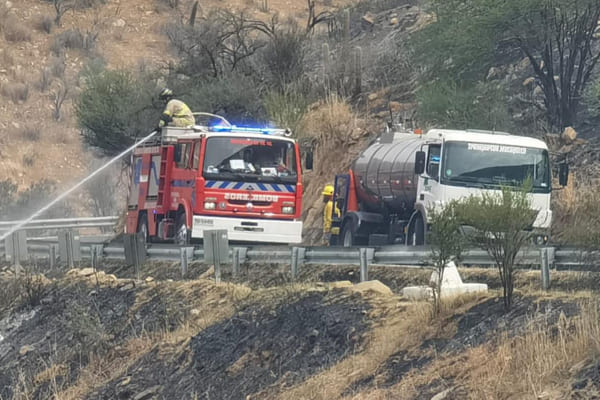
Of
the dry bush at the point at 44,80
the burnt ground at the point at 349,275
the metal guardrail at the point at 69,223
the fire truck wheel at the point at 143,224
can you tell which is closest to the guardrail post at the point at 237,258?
the burnt ground at the point at 349,275

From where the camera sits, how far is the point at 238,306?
17781mm

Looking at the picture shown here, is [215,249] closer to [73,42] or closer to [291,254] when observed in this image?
[291,254]

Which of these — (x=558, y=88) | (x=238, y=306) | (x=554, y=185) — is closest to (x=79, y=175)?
(x=558, y=88)

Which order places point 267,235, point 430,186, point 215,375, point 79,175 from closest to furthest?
point 215,375 → point 430,186 → point 267,235 → point 79,175

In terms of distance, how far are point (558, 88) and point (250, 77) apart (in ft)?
32.4

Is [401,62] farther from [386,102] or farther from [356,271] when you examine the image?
[356,271]

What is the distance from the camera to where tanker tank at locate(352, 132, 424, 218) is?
83.4 feet

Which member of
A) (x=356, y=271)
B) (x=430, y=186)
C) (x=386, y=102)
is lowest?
(x=356, y=271)

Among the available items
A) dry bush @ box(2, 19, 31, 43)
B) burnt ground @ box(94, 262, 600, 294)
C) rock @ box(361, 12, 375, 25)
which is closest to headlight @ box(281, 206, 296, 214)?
burnt ground @ box(94, 262, 600, 294)

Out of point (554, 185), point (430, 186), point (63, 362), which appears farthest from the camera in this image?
point (554, 185)

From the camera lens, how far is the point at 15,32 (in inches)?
2859

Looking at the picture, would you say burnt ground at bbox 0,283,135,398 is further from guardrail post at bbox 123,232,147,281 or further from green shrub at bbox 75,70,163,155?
green shrub at bbox 75,70,163,155

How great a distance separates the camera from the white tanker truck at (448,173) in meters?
23.4

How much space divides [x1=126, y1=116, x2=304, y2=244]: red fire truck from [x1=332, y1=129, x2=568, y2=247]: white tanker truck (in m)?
1.97
